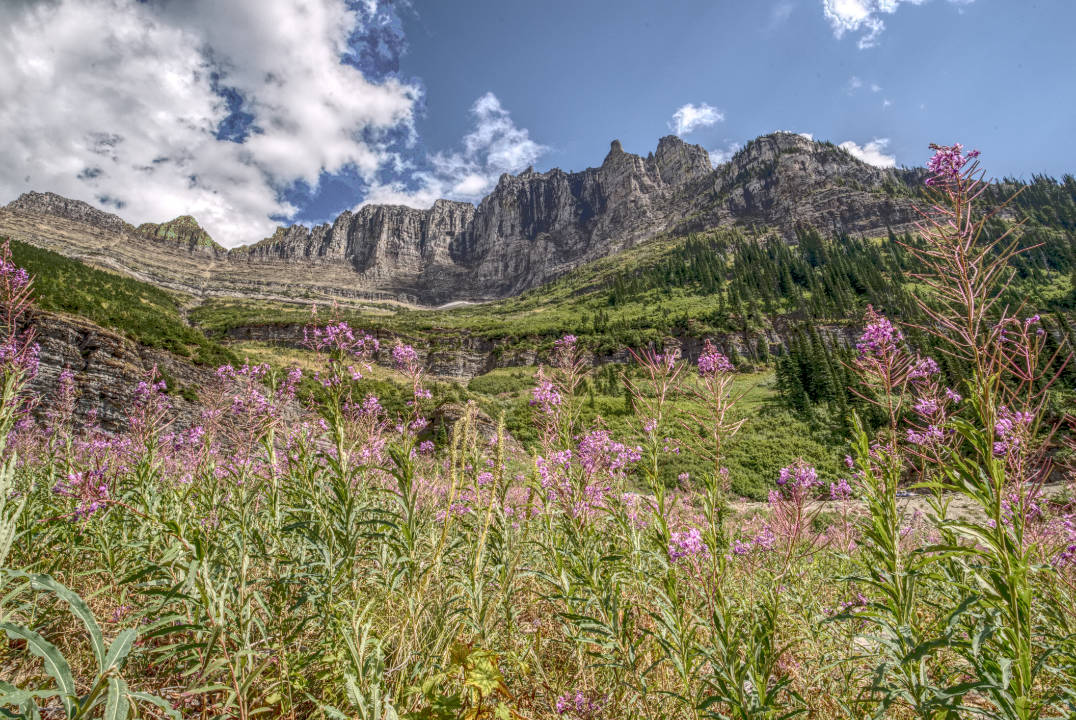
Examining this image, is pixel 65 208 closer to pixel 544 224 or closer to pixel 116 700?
pixel 544 224

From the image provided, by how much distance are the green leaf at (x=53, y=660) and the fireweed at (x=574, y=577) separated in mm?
25

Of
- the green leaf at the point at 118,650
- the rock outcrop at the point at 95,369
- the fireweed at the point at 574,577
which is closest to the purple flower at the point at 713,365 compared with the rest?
the fireweed at the point at 574,577

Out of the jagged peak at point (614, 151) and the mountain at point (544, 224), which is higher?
the jagged peak at point (614, 151)

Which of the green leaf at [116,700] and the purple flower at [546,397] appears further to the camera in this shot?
the purple flower at [546,397]

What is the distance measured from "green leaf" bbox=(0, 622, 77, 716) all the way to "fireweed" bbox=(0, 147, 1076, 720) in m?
0.02

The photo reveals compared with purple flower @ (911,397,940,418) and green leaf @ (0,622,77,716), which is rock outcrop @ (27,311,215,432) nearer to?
green leaf @ (0,622,77,716)

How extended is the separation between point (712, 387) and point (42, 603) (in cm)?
535

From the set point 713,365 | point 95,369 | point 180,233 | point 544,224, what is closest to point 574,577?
A: point 713,365

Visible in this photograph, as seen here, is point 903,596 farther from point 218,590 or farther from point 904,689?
point 218,590

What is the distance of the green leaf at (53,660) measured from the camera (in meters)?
1.15

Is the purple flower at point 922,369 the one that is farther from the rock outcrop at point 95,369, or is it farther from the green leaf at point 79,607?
the rock outcrop at point 95,369

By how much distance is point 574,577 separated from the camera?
3.34 metres

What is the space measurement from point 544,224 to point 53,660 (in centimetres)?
19572

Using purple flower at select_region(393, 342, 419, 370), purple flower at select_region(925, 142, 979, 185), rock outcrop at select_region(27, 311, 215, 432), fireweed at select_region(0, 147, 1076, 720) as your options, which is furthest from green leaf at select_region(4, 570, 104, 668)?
rock outcrop at select_region(27, 311, 215, 432)
